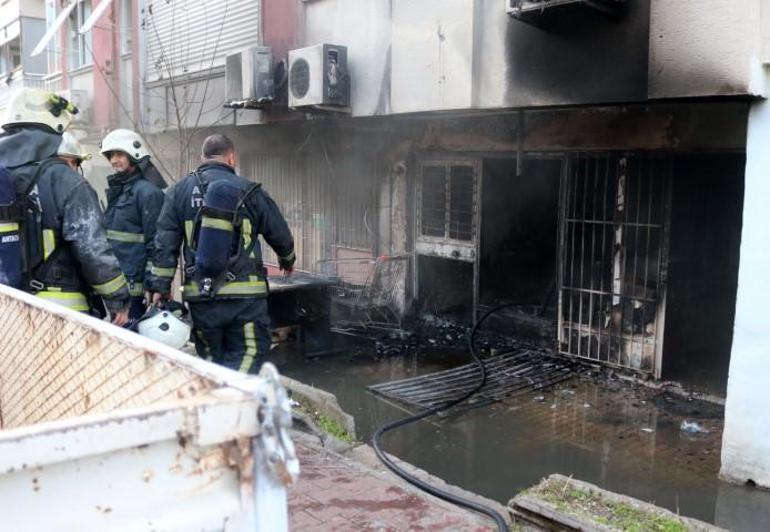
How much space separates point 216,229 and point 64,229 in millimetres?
916

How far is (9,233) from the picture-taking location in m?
3.80

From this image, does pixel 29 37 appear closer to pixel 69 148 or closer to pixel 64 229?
pixel 69 148

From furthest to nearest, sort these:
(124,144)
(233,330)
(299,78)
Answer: (299,78) → (124,144) → (233,330)

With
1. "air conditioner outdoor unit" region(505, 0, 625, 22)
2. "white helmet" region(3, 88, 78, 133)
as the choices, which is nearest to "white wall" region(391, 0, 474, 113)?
"air conditioner outdoor unit" region(505, 0, 625, 22)

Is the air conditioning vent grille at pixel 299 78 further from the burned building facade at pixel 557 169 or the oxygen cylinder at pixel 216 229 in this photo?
the oxygen cylinder at pixel 216 229

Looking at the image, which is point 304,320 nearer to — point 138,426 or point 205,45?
point 205,45

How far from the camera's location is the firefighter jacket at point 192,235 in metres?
4.63

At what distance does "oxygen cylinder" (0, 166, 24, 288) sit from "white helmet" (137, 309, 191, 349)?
Answer: 2.83 ft

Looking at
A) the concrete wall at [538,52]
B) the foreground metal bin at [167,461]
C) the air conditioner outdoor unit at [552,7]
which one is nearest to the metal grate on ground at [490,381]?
the concrete wall at [538,52]

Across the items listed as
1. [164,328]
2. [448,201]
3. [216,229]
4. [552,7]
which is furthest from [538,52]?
[164,328]

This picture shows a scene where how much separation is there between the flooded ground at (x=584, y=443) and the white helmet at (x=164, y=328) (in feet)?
5.56

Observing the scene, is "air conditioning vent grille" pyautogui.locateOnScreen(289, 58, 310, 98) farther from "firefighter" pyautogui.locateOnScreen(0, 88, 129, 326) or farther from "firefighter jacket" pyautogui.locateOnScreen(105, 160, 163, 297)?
"firefighter" pyautogui.locateOnScreen(0, 88, 129, 326)

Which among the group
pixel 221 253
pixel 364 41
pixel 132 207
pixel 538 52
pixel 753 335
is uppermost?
pixel 364 41

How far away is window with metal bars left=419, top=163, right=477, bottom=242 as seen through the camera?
8.35m
